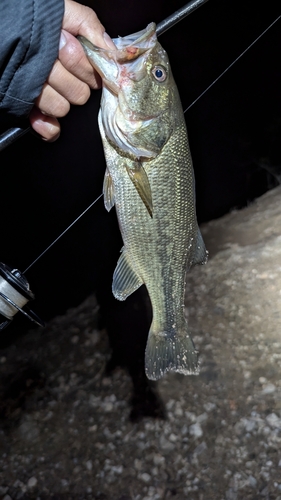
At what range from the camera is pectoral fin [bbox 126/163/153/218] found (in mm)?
1890

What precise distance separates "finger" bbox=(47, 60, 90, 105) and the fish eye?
13.3 inches

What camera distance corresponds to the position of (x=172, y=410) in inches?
134

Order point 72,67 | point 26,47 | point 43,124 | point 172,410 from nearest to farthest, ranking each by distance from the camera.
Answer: point 26,47
point 72,67
point 43,124
point 172,410

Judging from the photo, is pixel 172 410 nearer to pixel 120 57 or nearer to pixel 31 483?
pixel 31 483

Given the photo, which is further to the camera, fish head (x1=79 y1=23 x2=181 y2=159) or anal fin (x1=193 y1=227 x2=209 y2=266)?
anal fin (x1=193 y1=227 x2=209 y2=266)

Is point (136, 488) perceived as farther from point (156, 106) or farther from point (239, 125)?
point (239, 125)

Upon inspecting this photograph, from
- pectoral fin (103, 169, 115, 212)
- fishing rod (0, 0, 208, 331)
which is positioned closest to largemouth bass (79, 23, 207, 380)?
pectoral fin (103, 169, 115, 212)

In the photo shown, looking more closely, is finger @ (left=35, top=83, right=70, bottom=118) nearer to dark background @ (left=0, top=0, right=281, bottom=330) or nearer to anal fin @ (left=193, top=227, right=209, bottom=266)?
anal fin @ (left=193, top=227, right=209, bottom=266)

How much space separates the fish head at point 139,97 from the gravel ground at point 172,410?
2.14 metres

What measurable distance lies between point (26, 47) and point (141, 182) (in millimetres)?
667

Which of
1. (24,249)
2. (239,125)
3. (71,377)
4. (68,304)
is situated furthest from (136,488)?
(239,125)

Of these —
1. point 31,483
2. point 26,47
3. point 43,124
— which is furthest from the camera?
point 31,483

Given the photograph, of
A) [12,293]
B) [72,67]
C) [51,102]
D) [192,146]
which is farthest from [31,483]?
[192,146]

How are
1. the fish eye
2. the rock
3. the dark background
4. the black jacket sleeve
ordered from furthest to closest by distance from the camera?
the dark background < the rock < the fish eye < the black jacket sleeve
